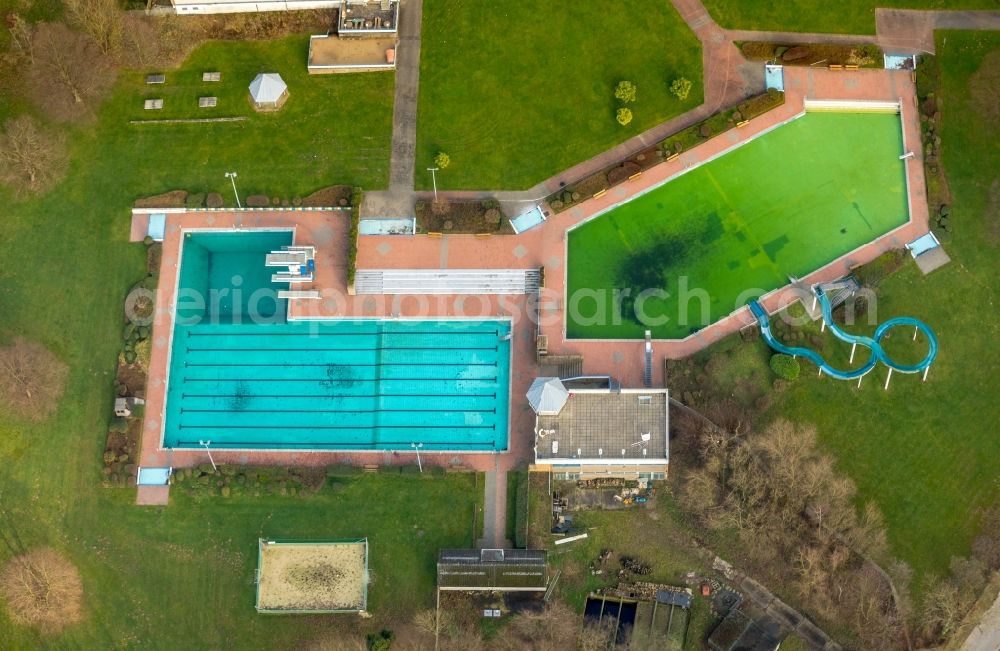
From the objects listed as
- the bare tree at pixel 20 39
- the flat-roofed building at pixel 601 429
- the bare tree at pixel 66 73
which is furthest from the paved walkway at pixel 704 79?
the bare tree at pixel 20 39

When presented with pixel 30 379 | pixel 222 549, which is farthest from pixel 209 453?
pixel 30 379

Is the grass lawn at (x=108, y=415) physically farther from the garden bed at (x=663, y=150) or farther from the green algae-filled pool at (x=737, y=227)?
the green algae-filled pool at (x=737, y=227)

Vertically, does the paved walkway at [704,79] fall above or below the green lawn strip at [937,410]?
above

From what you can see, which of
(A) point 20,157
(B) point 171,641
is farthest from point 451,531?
(A) point 20,157

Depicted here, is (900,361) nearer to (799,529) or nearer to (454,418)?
(799,529)

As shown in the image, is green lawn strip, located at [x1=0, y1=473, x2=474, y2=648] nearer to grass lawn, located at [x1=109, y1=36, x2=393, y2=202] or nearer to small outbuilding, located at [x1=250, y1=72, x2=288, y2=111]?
grass lawn, located at [x1=109, y1=36, x2=393, y2=202]

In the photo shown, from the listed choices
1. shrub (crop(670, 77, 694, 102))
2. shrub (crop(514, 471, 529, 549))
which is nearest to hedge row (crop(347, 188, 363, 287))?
shrub (crop(514, 471, 529, 549))
